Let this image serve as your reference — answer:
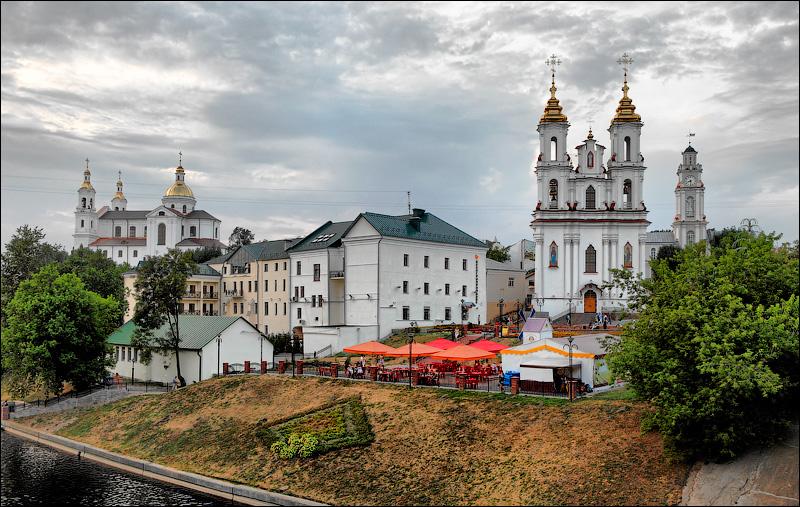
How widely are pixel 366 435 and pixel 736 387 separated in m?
16.6

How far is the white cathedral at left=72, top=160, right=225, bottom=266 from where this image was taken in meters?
140

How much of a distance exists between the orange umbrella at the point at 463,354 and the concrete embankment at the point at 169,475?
11736mm

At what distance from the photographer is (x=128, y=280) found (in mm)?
92625

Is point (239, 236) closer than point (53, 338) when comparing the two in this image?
No

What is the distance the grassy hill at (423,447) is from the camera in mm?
25812

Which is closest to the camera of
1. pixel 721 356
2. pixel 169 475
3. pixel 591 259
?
pixel 721 356

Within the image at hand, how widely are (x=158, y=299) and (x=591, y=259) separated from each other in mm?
36127

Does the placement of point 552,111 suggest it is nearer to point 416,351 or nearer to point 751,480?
point 416,351

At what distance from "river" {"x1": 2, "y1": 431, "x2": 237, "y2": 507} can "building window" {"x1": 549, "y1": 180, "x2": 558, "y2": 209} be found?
42033 millimetres

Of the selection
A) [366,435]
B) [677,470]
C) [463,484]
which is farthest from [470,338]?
[677,470]

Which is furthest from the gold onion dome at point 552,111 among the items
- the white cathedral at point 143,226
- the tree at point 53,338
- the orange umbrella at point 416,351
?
the white cathedral at point 143,226

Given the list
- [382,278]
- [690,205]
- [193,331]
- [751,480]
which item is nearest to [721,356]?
[751,480]

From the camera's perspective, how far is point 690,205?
400 ft

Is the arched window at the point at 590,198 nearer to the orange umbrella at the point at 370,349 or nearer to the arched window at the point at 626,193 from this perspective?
the arched window at the point at 626,193
